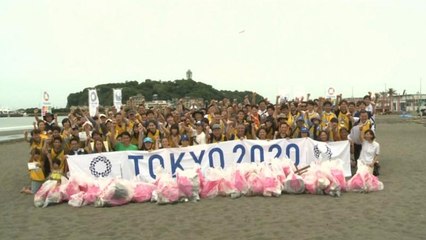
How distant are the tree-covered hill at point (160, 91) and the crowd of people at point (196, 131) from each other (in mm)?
67932

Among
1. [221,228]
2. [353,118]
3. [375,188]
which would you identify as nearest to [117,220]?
[221,228]

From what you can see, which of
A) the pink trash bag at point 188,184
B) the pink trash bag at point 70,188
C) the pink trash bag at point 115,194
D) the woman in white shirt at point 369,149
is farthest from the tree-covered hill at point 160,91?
the pink trash bag at point 188,184

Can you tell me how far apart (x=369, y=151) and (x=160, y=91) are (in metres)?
81.4

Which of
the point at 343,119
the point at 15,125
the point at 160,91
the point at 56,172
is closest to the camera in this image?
the point at 56,172

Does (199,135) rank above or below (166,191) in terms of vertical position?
above

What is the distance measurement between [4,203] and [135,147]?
263cm

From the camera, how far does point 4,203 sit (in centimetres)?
775

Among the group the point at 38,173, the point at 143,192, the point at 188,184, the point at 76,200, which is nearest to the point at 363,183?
the point at 188,184

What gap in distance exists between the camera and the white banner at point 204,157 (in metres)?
8.01

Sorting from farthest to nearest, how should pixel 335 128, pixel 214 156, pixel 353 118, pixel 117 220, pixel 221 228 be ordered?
pixel 353 118 → pixel 335 128 → pixel 214 156 → pixel 117 220 → pixel 221 228

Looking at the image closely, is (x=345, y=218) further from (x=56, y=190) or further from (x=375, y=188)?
(x=56, y=190)

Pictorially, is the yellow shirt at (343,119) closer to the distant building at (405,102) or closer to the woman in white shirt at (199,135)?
the woman in white shirt at (199,135)

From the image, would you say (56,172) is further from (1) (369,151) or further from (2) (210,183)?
(1) (369,151)

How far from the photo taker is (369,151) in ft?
29.1
